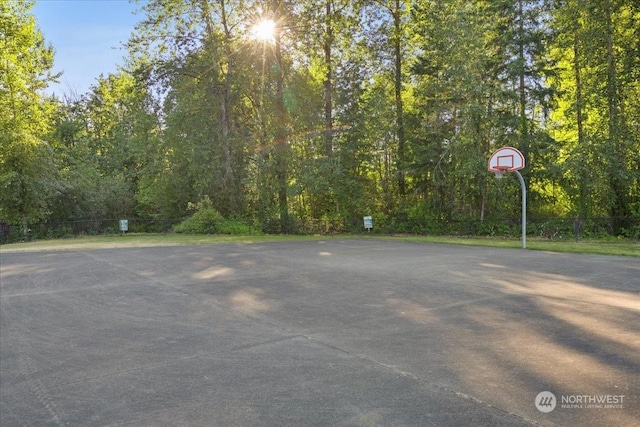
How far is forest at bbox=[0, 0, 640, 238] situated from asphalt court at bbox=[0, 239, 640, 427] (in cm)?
1458

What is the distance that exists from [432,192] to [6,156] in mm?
26326

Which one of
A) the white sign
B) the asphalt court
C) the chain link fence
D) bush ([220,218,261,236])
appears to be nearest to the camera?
the asphalt court

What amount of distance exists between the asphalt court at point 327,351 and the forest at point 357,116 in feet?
47.8

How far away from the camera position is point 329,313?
19.3 ft

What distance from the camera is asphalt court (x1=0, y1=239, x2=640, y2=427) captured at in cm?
307

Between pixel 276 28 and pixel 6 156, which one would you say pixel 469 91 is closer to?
pixel 276 28

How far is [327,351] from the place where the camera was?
4328mm

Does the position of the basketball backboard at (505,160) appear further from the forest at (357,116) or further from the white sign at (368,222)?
the white sign at (368,222)

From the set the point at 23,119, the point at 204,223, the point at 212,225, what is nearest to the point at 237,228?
the point at 212,225

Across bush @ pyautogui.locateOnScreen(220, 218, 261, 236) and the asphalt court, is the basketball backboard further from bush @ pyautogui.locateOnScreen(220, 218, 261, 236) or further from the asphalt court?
bush @ pyautogui.locateOnScreen(220, 218, 261, 236)

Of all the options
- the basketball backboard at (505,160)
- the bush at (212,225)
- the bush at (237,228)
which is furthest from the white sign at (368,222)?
the basketball backboard at (505,160)

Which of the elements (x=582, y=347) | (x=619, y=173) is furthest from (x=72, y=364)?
(x=619, y=173)

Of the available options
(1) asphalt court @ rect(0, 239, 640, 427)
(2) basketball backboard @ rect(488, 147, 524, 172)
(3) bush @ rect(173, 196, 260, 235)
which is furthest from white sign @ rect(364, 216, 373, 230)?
(1) asphalt court @ rect(0, 239, 640, 427)

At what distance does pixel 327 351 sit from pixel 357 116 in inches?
865
